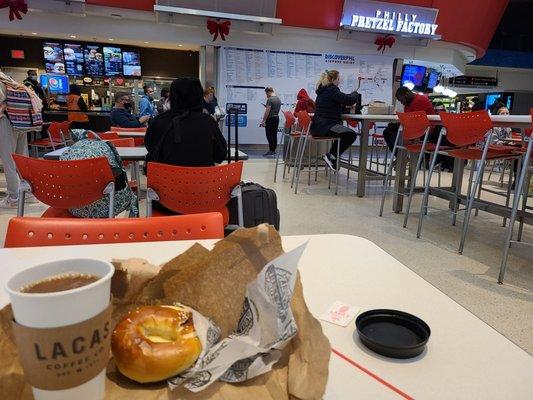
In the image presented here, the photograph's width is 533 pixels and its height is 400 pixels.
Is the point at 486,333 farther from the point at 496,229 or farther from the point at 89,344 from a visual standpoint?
the point at 496,229

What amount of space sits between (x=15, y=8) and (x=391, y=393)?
27.7 ft

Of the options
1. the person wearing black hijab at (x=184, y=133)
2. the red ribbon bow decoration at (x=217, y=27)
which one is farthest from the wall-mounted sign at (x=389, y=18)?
the person wearing black hijab at (x=184, y=133)

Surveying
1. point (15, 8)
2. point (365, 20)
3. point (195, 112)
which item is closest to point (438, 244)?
point (195, 112)

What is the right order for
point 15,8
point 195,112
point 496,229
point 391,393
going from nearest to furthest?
point 391,393 → point 195,112 → point 496,229 → point 15,8

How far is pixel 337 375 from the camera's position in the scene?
0.50 meters

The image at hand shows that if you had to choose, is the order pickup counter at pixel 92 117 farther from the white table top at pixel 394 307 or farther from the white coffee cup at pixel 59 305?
the white coffee cup at pixel 59 305

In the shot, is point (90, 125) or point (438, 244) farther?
point (90, 125)

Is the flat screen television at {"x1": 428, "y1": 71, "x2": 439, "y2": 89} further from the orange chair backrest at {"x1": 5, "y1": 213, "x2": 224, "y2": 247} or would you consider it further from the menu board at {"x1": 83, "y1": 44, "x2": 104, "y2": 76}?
the orange chair backrest at {"x1": 5, "y1": 213, "x2": 224, "y2": 247}

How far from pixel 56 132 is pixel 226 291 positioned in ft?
23.0

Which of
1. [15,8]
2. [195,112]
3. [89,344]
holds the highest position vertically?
[15,8]

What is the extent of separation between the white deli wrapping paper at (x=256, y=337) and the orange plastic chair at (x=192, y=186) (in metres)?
1.48

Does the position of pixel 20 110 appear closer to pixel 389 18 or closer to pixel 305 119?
pixel 305 119

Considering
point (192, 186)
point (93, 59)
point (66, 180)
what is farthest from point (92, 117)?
point (192, 186)

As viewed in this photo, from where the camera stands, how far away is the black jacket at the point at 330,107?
5105 mm
